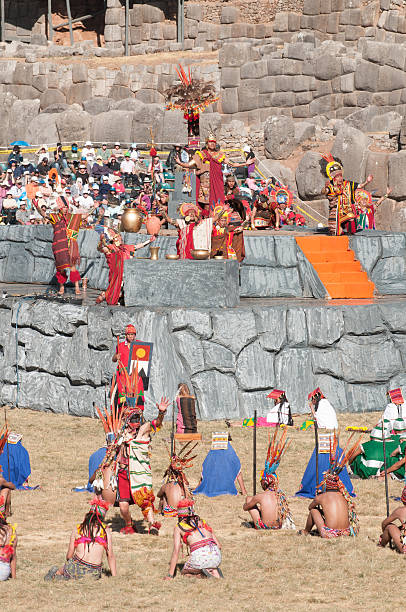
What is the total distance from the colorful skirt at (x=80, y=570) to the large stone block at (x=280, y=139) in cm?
2434

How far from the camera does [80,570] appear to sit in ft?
27.7

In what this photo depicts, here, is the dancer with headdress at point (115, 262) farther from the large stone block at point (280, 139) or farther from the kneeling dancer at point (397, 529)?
the large stone block at point (280, 139)

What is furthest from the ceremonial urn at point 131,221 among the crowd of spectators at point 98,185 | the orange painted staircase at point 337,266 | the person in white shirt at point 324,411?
the person in white shirt at point 324,411

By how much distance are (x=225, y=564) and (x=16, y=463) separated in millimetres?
3404

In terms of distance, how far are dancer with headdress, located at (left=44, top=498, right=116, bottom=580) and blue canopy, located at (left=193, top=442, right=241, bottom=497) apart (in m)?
2.95

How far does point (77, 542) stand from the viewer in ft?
27.6

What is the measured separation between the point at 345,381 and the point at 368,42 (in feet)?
66.9

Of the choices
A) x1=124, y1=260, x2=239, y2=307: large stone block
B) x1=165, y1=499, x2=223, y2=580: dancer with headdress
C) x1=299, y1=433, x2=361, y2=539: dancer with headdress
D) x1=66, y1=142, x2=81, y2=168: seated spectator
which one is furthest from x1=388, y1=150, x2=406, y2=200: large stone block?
x1=165, y1=499, x2=223, y2=580: dancer with headdress

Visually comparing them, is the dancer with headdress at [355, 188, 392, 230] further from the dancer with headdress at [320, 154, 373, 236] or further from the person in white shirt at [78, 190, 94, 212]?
the person in white shirt at [78, 190, 94, 212]

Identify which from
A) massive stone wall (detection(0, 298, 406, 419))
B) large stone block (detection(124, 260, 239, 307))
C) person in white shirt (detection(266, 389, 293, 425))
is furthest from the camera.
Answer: large stone block (detection(124, 260, 239, 307))

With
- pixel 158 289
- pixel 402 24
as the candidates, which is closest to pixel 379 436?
pixel 158 289

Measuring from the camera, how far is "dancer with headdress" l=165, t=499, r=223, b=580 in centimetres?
844

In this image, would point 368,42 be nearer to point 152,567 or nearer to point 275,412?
point 275,412

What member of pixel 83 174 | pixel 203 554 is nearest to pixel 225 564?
pixel 203 554
